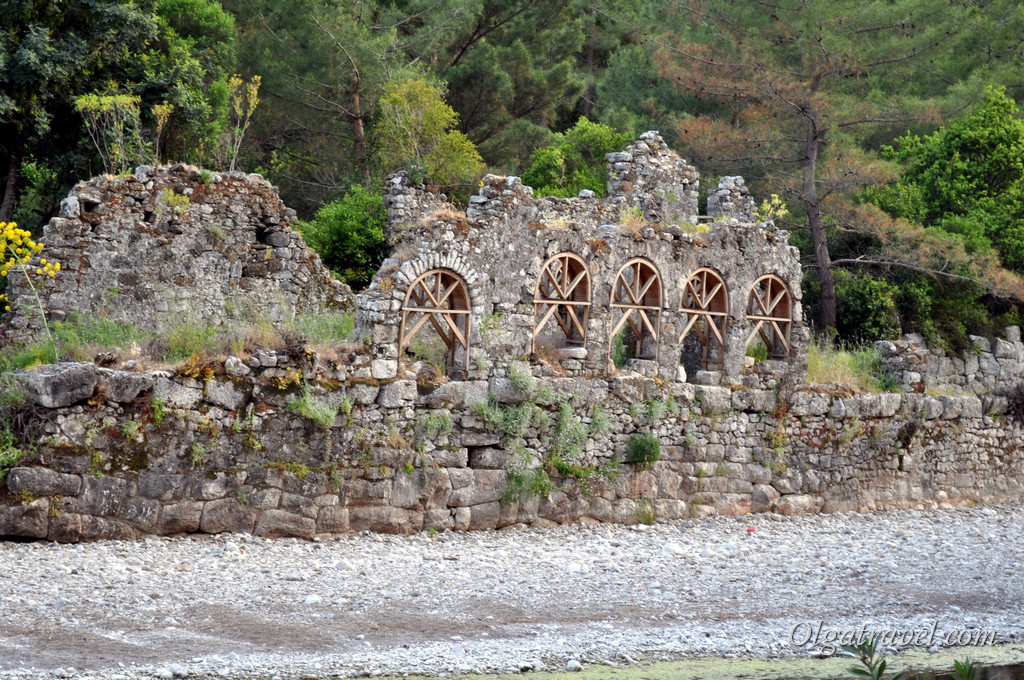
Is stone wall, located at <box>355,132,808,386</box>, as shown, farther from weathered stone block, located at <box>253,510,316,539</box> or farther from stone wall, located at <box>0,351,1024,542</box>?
weathered stone block, located at <box>253,510,316,539</box>

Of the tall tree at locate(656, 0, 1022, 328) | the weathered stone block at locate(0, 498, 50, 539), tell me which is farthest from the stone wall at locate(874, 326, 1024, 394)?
the weathered stone block at locate(0, 498, 50, 539)

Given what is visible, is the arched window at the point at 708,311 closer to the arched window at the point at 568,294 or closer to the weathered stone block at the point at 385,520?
the arched window at the point at 568,294

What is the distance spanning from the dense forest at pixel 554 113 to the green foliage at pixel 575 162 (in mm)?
74

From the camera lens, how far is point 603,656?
32.2 feet

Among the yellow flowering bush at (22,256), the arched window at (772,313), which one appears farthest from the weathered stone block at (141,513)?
the arched window at (772,313)

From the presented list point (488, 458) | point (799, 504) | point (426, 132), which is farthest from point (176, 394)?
point (426, 132)

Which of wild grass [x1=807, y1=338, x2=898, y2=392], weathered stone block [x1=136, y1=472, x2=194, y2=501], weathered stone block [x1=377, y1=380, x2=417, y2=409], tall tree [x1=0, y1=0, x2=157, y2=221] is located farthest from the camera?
tall tree [x1=0, y1=0, x2=157, y2=221]

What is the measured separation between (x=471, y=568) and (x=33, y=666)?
5036mm

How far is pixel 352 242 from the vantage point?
2077 cm

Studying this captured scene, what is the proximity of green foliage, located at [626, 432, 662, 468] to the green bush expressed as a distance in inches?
271

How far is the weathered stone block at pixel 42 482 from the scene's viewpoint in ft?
38.6

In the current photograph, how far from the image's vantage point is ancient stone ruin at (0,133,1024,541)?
12.5m

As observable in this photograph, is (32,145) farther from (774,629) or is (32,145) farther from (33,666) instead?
(774,629)

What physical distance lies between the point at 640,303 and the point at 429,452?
4.33 metres
